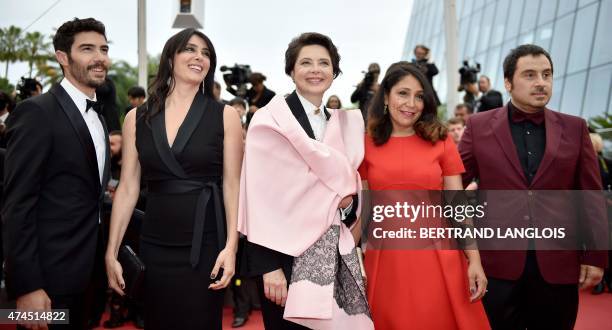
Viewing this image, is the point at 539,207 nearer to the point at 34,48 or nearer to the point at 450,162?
the point at 450,162

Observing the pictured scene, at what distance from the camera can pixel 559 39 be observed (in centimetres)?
1717

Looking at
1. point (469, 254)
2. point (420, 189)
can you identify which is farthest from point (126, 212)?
point (469, 254)

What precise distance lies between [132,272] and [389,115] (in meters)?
1.61

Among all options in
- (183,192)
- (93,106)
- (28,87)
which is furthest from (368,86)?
(183,192)

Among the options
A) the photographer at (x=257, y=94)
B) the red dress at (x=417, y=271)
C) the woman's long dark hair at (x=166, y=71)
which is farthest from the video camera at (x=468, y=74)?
the woman's long dark hair at (x=166, y=71)

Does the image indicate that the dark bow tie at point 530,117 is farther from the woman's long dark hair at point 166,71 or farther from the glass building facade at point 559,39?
the glass building facade at point 559,39

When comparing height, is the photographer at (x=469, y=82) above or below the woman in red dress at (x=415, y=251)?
above

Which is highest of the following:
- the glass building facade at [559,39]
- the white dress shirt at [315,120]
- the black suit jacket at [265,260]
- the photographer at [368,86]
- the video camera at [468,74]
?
the glass building facade at [559,39]

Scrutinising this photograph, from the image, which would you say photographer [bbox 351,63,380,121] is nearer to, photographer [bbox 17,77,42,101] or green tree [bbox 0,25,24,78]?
photographer [bbox 17,77,42,101]

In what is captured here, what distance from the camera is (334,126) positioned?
2.58 m

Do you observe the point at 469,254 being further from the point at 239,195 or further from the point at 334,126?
the point at 239,195

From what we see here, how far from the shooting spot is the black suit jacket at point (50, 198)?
238 centimetres

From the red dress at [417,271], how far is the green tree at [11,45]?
40664 millimetres

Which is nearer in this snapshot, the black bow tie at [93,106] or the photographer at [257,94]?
the black bow tie at [93,106]
